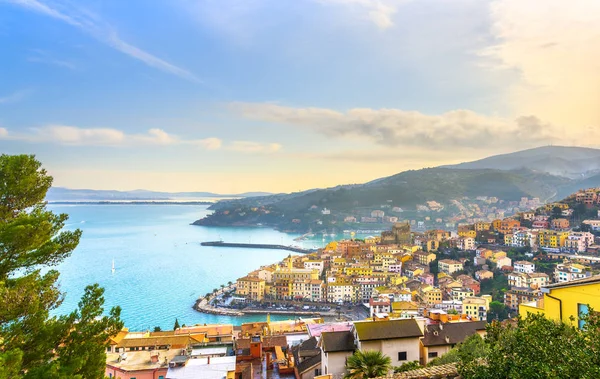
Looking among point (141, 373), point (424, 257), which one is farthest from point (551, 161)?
point (141, 373)

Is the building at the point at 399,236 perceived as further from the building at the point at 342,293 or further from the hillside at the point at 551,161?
the hillside at the point at 551,161

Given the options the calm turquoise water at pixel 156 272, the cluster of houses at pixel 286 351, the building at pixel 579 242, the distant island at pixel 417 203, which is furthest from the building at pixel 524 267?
the distant island at pixel 417 203

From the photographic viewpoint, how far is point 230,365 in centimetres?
519

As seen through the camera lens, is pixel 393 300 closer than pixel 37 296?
No

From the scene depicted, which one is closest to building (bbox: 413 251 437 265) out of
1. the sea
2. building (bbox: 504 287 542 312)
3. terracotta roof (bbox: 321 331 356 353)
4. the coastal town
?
the coastal town

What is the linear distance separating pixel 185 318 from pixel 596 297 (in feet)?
61.0

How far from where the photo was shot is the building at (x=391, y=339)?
194 inches

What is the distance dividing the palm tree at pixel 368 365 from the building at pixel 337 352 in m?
0.89

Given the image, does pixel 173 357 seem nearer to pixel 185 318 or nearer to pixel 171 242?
pixel 185 318

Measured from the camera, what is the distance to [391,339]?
5.04 meters

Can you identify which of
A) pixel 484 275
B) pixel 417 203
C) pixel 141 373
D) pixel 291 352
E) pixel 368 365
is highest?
pixel 417 203

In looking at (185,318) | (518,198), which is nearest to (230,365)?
(185,318)

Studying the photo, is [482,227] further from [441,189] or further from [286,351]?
[441,189]

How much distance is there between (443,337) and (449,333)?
241 mm
